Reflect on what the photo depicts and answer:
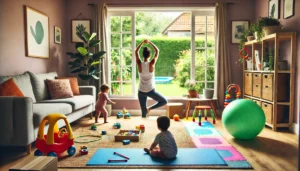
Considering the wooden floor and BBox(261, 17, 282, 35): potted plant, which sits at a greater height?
BBox(261, 17, 282, 35): potted plant

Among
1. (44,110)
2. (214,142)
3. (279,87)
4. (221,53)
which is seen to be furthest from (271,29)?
(44,110)

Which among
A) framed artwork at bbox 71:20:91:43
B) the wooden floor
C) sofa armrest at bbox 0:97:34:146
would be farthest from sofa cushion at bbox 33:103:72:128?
framed artwork at bbox 71:20:91:43

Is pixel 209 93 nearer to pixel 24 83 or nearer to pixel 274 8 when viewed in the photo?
pixel 274 8

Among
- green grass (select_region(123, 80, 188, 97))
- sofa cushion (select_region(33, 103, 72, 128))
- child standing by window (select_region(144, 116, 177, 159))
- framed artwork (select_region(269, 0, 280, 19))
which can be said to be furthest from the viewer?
green grass (select_region(123, 80, 188, 97))

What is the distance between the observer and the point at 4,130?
9.96 feet

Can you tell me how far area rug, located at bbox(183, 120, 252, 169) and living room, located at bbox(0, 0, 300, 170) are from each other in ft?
0.04

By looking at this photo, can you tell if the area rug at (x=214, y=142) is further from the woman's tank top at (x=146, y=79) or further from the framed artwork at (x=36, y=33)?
the framed artwork at (x=36, y=33)

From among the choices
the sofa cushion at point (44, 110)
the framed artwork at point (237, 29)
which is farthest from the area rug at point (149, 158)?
the framed artwork at point (237, 29)

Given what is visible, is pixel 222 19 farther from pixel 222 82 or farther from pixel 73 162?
pixel 73 162

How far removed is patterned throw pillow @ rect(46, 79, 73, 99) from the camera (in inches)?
179

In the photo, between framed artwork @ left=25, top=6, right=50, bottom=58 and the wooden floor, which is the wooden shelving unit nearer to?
the wooden floor

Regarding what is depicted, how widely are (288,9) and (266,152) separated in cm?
248

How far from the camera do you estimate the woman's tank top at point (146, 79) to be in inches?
201

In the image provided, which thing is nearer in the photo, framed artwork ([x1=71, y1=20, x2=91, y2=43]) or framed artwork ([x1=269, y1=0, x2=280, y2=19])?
framed artwork ([x1=269, y1=0, x2=280, y2=19])
